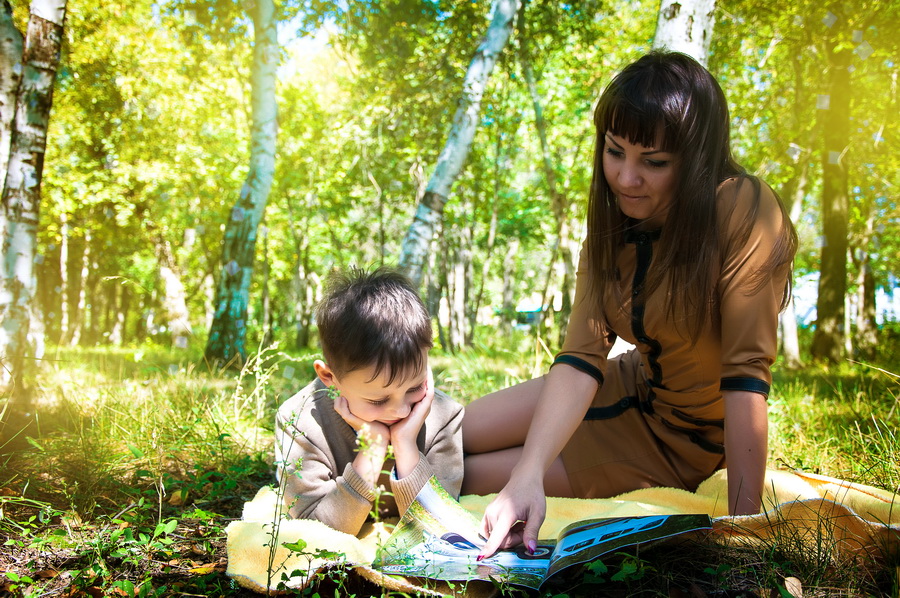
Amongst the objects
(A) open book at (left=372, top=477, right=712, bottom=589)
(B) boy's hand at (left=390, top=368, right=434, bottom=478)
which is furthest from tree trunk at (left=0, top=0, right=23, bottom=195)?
(A) open book at (left=372, top=477, right=712, bottom=589)

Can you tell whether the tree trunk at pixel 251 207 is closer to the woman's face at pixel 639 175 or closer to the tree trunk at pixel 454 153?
the tree trunk at pixel 454 153

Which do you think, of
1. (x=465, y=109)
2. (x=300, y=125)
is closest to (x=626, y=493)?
(x=465, y=109)

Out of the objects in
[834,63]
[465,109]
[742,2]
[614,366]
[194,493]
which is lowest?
[194,493]

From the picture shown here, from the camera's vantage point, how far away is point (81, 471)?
237cm

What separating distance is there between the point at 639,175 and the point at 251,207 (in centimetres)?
637

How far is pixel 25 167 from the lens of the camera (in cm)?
357

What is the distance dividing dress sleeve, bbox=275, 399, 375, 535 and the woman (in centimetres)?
44

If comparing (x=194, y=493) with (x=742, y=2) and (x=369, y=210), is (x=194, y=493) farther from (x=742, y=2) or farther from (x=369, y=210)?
(x=369, y=210)

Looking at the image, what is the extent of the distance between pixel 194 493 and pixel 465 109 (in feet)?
15.6

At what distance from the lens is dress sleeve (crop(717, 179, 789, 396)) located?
179cm

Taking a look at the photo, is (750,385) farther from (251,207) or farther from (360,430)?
(251,207)

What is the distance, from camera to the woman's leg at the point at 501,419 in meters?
2.41

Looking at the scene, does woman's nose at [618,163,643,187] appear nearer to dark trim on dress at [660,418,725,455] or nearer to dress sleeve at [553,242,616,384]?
dress sleeve at [553,242,616,384]

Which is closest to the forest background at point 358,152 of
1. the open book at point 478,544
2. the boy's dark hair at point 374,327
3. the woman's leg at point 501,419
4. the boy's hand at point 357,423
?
the boy's dark hair at point 374,327
